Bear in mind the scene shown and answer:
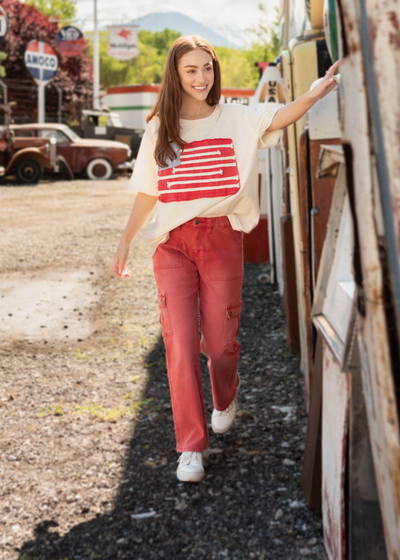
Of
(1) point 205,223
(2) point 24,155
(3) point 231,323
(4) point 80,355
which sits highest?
(2) point 24,155

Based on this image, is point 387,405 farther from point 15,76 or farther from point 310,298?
point 15,76

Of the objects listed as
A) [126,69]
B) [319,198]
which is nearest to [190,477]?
[319,198]

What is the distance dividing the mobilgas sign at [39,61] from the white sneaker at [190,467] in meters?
24.7

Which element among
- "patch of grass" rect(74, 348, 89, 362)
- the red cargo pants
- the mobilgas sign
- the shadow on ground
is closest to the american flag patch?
the red cargo pants

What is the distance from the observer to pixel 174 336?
2777 millimetres

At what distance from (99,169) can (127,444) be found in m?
17.6

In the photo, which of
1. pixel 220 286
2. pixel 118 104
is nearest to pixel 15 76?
pixel 118 104

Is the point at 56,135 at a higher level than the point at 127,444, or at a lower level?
higher

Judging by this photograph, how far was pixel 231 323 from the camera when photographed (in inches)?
114

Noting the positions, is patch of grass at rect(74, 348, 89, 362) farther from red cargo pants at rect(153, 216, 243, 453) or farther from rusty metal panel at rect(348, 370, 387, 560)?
rusty metal panel at rect(348, 370, 387, 560)

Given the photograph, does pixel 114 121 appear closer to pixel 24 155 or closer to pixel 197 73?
pixel 24 155

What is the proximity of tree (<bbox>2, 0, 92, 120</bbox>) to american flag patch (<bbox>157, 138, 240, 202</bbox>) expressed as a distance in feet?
104

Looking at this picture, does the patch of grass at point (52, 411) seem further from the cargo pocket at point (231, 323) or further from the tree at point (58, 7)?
the tree at point (58, 7)

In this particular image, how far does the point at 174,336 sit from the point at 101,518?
2.43 feet
